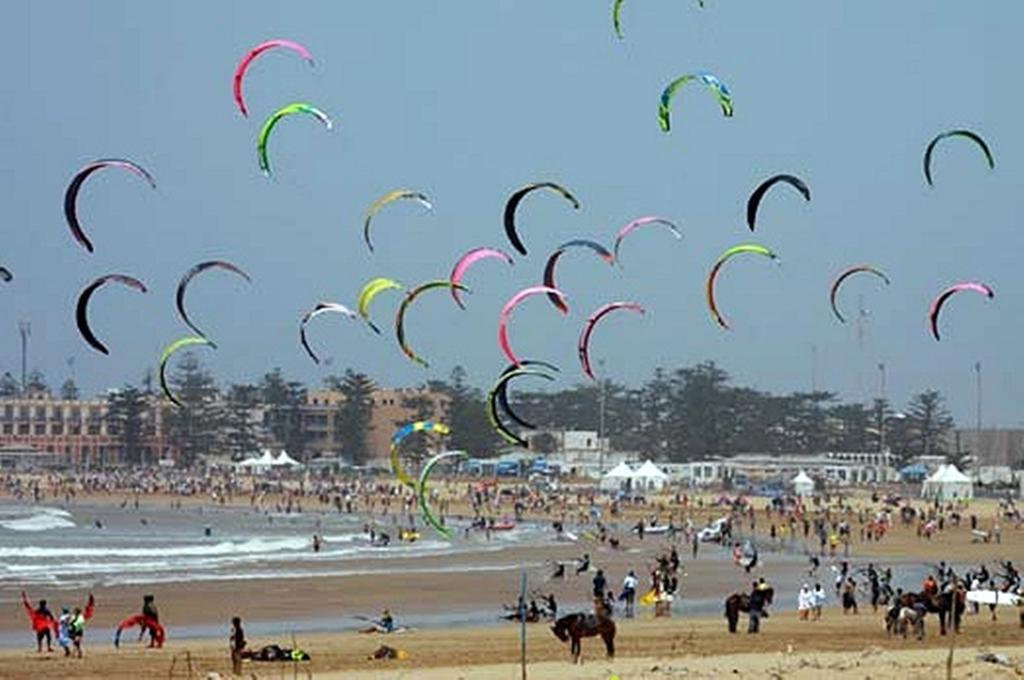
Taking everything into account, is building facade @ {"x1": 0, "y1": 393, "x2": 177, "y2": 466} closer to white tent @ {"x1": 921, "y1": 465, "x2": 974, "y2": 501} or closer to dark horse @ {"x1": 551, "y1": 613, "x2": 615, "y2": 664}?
white tent @ {"x1": 921, "y1": 465, "x2": 974, "y2": 501}

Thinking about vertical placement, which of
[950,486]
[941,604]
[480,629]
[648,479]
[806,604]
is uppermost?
[648,479]

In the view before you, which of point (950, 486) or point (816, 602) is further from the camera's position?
point (950, 486)

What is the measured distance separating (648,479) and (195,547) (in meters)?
34.3

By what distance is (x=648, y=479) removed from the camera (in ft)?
256

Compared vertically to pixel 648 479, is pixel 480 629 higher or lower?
lower

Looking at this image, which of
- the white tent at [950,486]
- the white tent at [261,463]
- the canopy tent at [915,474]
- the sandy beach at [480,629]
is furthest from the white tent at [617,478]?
the sandy beach at [480,629]

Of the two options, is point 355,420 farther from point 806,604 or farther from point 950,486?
point 806,604

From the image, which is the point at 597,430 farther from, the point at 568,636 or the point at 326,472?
the point at 568,636

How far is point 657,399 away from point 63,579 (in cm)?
9051

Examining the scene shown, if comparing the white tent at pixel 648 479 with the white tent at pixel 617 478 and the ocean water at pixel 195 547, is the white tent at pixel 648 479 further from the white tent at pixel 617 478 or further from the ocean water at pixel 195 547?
the ocean water at pixel 195 547

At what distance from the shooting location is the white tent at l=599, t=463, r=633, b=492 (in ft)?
252

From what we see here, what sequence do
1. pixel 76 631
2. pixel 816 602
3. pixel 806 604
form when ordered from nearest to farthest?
pixel 76 631, pixel 806 604, pixel 816 602

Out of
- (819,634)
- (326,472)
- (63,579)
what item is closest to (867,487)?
(326,472)

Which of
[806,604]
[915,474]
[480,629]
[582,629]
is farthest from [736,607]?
[915,474]
